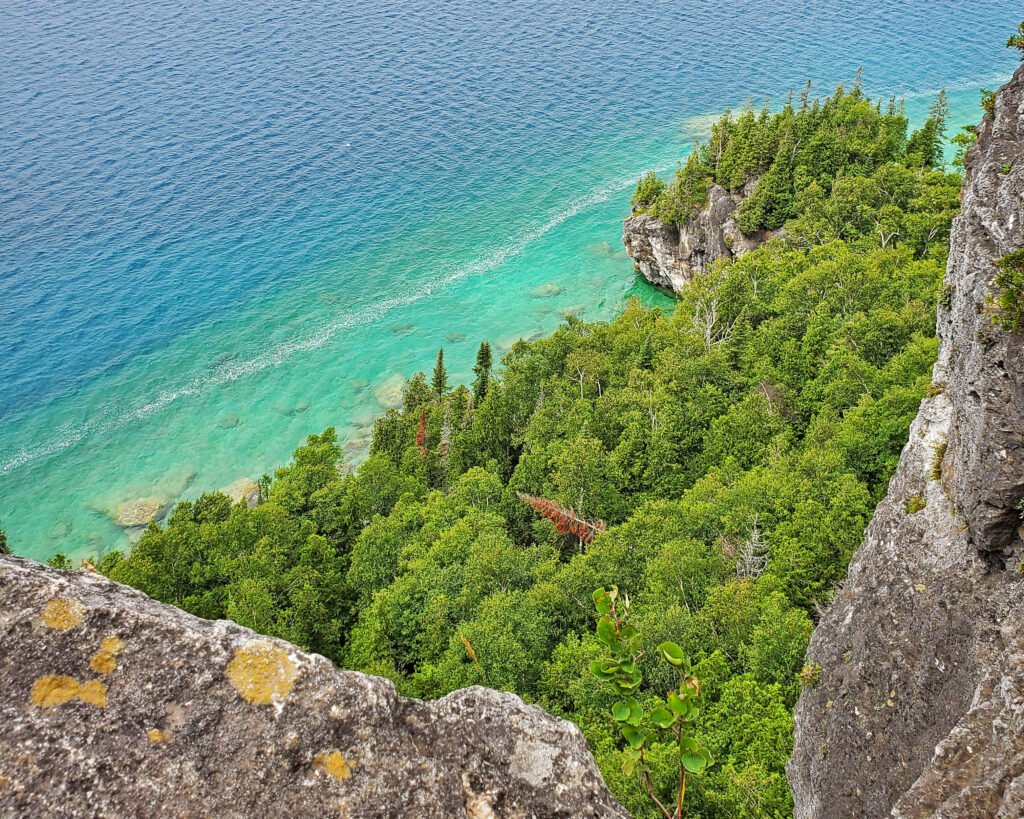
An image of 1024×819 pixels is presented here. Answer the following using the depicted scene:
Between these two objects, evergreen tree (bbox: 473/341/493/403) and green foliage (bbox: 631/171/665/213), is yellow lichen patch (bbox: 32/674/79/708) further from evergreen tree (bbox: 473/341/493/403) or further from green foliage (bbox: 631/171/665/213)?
green foliage (bbox: 631/171/665/213)

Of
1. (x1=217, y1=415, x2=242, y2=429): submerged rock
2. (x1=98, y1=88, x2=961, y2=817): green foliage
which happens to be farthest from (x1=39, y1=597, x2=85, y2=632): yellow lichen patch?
(x1=217, y1=415, x2=242, y2=429): submerged rock

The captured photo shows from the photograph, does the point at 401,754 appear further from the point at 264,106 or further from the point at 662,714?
the point at 264,106

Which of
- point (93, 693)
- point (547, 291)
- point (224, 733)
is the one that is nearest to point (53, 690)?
point (93, 693)

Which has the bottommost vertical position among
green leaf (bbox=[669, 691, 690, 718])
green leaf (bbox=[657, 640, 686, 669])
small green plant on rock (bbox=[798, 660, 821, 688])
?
small green plant on rock (bbox=[798, 660, 821, 688])

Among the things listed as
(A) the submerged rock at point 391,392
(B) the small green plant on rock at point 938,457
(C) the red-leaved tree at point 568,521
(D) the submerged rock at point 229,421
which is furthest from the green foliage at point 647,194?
(B) the small green plant on rock at point 938,457

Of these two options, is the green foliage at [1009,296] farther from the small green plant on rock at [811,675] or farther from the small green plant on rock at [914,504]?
the small green plant on rock at [811,675]

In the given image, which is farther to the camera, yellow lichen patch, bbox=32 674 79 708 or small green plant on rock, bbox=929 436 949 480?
small green plant on rock, bbox=929 436 949 480

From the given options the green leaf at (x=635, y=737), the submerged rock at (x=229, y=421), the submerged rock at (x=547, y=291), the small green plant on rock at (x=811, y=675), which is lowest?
the submerged rock at (x=229, y=421)
